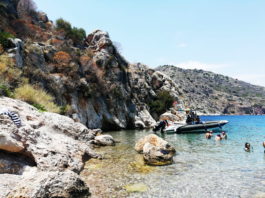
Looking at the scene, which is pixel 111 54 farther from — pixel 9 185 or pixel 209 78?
Result: pixel 209 78

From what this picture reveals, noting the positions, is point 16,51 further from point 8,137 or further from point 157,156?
point 157,156

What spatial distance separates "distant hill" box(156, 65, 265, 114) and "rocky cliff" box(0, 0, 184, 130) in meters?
72.1

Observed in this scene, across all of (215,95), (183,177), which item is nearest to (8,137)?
(183,177)

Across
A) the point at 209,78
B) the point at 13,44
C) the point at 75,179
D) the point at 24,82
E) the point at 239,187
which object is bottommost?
the point at 239,187

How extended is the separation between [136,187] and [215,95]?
12753 centimetres

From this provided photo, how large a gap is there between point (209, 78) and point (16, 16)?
14009cm

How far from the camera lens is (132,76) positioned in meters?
42.8

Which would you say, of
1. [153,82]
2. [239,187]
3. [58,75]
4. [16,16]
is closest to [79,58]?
[58,75]

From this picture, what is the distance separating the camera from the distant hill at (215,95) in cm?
11488

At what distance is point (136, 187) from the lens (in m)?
6.89

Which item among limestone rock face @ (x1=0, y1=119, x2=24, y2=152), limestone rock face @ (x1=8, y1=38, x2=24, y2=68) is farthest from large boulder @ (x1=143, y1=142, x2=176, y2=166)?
limestone rock face @ (x1=8, y1=38, x2=24, y2=68)

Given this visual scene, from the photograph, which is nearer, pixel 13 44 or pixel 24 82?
pixel 24 82

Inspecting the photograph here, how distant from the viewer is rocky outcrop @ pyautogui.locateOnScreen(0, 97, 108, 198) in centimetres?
520

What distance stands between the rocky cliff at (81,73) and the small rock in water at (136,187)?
12040 millimetres
